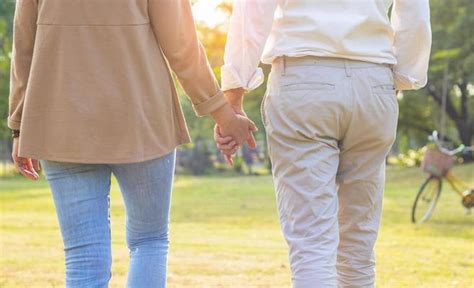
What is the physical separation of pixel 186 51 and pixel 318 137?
0.51 meters

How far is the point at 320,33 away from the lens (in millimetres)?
2881

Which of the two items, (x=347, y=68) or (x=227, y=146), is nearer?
(x=347, y=68)

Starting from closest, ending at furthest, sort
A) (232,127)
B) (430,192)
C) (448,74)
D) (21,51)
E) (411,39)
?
(21,51), (232,127), (411,39), (430,192), (448,74)

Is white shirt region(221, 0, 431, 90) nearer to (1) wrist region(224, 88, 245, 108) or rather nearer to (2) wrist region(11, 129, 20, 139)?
(1) wrist region(224, 88, 245, 108)

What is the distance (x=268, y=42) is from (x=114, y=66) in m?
0.61

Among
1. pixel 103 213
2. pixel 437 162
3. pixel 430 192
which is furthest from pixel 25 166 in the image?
pixel 430 192

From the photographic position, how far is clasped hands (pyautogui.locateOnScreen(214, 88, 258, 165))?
297 cm

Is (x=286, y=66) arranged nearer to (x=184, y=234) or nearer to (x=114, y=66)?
(x=114, y=66)

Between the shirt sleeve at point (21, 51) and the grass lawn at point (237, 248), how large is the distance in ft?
9.55

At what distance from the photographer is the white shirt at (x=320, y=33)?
289 cm

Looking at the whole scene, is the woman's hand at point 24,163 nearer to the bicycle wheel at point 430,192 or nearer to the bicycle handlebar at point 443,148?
the bicycle handlebar at point 443,148

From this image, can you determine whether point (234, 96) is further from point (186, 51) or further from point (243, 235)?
point (243, 235)

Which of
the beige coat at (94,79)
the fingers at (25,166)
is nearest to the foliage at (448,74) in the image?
the fingers at (25,166)

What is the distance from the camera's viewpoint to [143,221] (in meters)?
2.78
